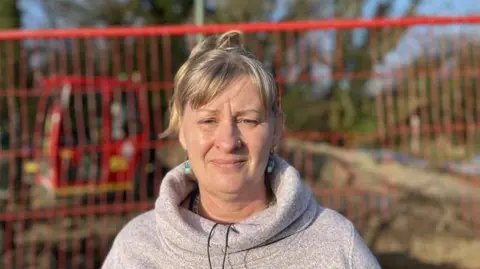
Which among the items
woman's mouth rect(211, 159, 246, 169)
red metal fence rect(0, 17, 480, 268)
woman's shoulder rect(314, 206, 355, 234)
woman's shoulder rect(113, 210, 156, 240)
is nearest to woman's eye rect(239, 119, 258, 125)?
woman's mouth rect(211, 159, 246, 169)

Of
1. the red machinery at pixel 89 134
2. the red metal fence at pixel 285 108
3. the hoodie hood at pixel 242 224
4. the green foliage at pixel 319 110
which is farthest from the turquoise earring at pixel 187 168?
the green foliage at pixel 319 110

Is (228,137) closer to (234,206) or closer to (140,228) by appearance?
(234,206)

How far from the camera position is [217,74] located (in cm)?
155

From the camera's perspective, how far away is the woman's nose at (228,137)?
4.99ft

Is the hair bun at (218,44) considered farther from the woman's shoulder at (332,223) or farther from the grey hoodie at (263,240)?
the woman's shoulder at (332,223)

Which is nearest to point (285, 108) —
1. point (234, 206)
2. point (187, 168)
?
point (187, 168)

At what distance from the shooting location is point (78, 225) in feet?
17.3

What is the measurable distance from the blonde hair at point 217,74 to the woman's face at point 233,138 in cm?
2

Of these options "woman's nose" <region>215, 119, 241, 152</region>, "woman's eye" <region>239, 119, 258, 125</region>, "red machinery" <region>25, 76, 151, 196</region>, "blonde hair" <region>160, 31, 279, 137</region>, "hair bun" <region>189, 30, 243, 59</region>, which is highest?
"hair bun" <region>189, 30, 243, 59</region>

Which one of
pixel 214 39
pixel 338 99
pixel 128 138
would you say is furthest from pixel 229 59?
pixel 338 99

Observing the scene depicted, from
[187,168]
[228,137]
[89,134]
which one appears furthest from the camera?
[89,134]

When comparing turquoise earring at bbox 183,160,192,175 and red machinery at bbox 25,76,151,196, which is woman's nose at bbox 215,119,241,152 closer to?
turquoise earring at bbox 183,160,192,175

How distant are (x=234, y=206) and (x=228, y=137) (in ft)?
0.73

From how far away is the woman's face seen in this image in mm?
1538
